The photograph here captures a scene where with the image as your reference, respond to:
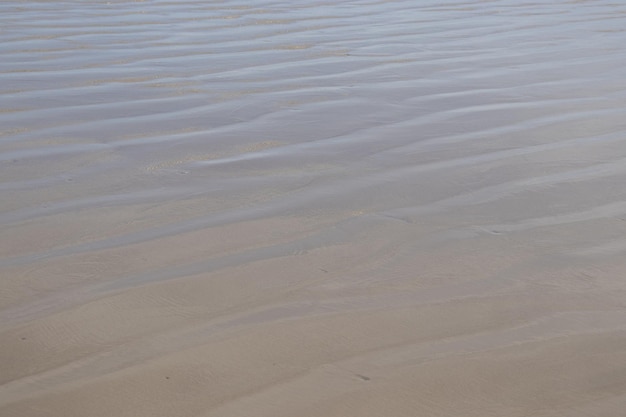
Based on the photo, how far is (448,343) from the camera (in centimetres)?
170

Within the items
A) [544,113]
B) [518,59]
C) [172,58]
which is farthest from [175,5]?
[544,113]

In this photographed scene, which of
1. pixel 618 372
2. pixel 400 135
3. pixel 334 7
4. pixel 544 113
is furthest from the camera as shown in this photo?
pixel 334 7

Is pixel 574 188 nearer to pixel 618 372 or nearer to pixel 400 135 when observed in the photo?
pixel 400 135

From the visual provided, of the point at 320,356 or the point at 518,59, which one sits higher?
the point at 518,59

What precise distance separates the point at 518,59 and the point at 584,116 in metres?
1.32

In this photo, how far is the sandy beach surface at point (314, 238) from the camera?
5.16 feet

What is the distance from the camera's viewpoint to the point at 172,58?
4902mm

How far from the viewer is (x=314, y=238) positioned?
7.34 feet

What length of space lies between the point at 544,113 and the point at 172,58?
2.09 metres

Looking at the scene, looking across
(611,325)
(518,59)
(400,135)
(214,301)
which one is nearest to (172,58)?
(518,59)

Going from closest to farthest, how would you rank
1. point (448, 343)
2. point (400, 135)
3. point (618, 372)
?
point (618, 372), point (448, 343), point (400, 135)

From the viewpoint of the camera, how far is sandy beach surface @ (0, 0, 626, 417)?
157cm

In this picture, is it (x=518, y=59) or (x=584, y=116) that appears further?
(x=518, y=59)

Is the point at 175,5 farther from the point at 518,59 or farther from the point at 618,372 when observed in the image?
the point at 618,372
